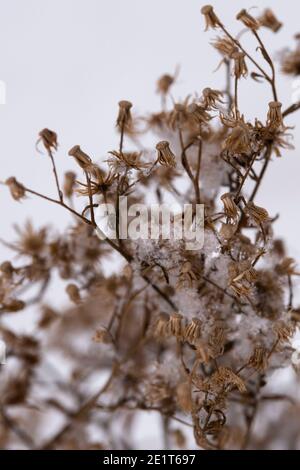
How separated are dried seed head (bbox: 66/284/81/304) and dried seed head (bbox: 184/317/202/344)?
132mm

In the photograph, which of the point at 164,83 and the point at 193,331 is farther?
the point at 164,83

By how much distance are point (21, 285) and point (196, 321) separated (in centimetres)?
17

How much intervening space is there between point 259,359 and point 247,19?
0.22 meters

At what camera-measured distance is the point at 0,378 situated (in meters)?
0.73

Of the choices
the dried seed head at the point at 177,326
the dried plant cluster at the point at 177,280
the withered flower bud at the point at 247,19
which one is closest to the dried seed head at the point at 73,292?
the dried plant cluster at the point at 177,280

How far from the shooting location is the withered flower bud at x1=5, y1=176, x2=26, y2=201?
48 cm

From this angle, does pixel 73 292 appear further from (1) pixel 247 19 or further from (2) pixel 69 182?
(1) pixel 247 19

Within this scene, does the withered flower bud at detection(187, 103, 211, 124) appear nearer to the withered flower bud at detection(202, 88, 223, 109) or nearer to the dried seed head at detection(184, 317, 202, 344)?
the withered flower bud at detection(202, 88, 223, 109)

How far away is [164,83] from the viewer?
57 cm

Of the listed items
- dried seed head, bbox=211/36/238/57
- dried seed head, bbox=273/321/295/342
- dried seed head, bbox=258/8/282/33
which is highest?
dried seed head, bbox=258/8/282/33

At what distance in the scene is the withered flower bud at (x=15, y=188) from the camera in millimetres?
478

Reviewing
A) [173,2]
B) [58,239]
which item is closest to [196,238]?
[58,239]

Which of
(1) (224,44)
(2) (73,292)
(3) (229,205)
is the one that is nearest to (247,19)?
(1) (224,44)

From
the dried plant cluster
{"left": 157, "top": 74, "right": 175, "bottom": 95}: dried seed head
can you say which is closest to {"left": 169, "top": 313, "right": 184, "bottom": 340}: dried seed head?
the dried plant cluster
